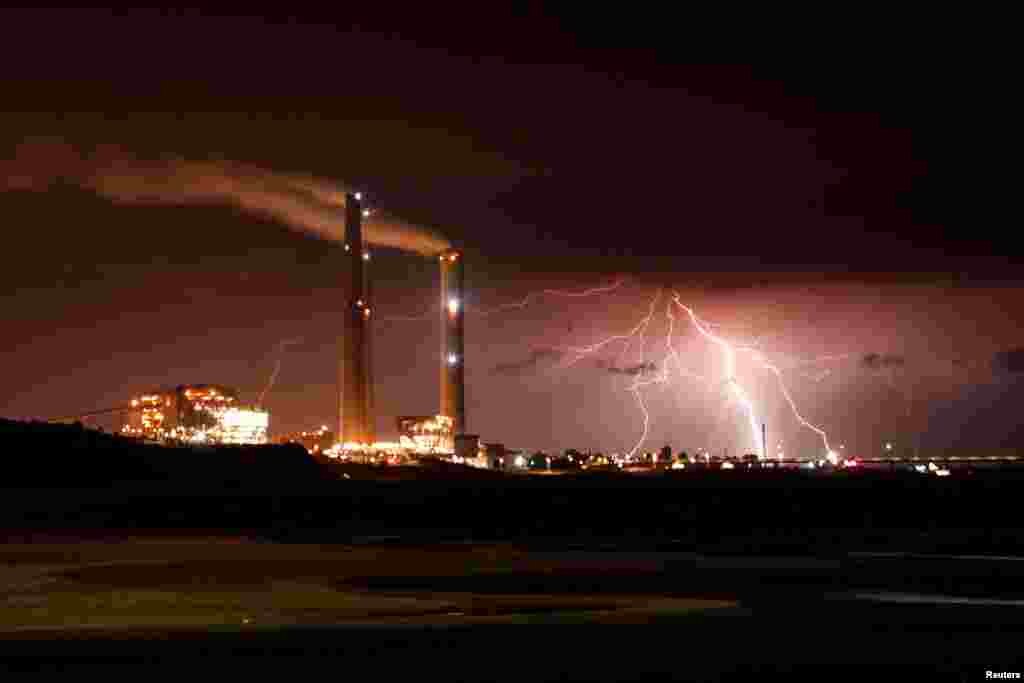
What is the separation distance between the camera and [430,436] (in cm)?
19075

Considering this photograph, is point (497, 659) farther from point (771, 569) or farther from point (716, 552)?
point (716, 552)

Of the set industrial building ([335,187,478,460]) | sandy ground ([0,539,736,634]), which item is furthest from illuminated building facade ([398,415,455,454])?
sandy ground ([0,539,736,634])

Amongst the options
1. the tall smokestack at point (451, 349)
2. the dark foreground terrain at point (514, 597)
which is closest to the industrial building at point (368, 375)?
the tall smokestack at point (451, 349)

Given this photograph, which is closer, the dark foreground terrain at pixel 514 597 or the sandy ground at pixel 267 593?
the dark foreground terrain at pixel 514 597

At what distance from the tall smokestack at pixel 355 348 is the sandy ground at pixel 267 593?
13886 centimetres

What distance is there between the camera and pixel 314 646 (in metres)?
13.7

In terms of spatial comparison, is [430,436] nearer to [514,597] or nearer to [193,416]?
[193,416]

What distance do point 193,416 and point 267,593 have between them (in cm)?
15866

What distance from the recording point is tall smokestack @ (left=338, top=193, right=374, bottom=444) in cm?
16538

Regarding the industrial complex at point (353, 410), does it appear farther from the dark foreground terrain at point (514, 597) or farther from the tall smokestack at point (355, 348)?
the dark foreground terrain at point (514, 597)

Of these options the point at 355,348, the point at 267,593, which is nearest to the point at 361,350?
the point at 355,348

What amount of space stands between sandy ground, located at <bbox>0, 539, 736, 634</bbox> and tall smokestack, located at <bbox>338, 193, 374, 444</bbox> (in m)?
139

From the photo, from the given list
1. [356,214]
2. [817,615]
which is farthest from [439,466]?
[817,615]

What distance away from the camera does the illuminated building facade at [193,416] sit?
172 meters
